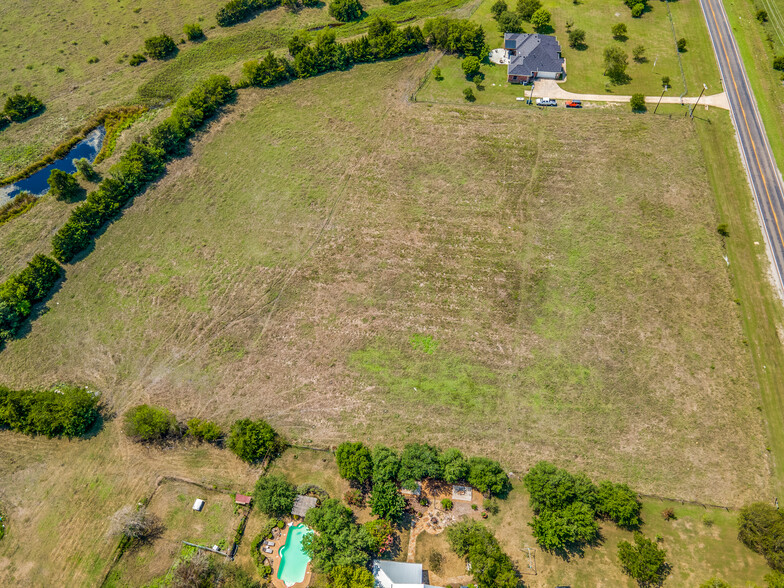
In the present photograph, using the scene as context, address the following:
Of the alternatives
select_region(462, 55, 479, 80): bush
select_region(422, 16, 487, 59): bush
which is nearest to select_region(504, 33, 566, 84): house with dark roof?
select_region(462, 55, 479, 80): bush

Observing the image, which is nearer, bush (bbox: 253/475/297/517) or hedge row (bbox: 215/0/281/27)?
bush (bbox: 253/475/297/517)

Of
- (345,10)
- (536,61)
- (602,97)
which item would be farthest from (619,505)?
(345,10)

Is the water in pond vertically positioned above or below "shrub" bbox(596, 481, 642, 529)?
above

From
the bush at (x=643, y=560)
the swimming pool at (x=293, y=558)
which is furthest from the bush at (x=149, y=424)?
the bush at (x=643, y=560)

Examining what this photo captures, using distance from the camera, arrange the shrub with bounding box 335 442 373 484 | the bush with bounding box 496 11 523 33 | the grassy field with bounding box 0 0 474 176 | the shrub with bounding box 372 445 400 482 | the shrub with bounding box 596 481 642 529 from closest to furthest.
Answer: the shrub with bounding box 596 481 642 529 < the shrub with bounding box 372 445 400 482 < the shrub with bounding box 335 442 373 484 < the grassy field with bounding box 0 0 474 176 < the bush with bounding box 496 11 523 33

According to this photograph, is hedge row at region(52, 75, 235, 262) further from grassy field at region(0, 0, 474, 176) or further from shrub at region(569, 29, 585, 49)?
shrub at region(569, 29, 585, 49)

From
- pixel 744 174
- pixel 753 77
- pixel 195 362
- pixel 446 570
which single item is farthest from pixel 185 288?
pixel 753 77

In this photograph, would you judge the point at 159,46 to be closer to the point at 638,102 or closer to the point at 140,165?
the point at 140,165
